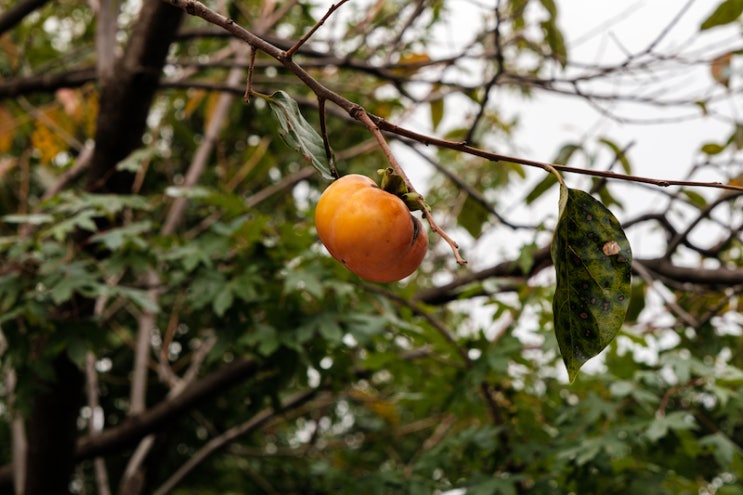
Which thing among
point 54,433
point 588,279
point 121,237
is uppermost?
point 588,279

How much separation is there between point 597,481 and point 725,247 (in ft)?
2.05

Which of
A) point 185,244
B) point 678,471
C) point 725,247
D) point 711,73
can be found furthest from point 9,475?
point 711,73

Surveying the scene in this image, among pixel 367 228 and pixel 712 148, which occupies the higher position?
pixel 712 148

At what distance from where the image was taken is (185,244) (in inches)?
72.8

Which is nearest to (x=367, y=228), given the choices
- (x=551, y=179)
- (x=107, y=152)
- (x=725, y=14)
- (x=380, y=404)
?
(x=551, y=179)

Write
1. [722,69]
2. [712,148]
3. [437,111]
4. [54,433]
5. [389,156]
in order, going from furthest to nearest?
[437,111] < [54,433] < [722,69] < [712,148] < [389,156]

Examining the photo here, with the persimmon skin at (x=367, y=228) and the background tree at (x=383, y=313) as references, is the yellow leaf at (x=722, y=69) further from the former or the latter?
the persimmon skin at (x=367, y=228)

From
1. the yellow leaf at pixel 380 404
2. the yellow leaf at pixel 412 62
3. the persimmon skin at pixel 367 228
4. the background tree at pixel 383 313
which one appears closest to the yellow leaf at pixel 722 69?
the background tree at pixel 383 313

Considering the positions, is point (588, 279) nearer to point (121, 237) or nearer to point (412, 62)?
point (121, 237)

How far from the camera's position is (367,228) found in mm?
618

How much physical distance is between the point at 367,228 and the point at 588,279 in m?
0.18

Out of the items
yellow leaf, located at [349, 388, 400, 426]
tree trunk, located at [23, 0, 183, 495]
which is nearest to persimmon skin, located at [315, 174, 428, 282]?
tree trunk, located at [23, 0, 183, 495]

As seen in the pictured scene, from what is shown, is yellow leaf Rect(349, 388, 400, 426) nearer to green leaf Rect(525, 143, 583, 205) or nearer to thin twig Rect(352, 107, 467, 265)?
green leaf Rect(525, 143, 583, 205)

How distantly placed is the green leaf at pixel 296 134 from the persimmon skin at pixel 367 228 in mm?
47
